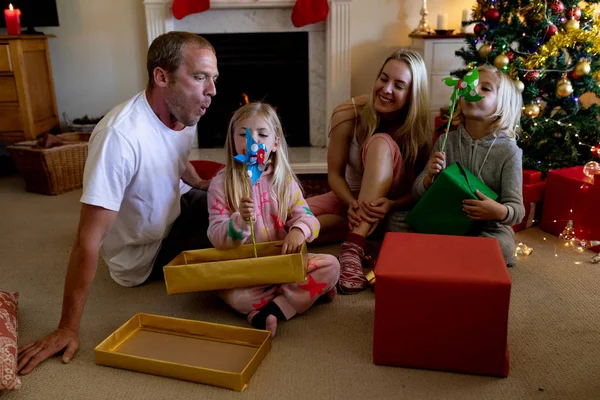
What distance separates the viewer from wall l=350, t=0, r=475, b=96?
3617 millimetres

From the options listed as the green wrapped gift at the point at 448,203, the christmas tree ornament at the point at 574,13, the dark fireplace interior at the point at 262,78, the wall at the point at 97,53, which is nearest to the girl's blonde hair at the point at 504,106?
the green wrapped gift at the point at 448,203

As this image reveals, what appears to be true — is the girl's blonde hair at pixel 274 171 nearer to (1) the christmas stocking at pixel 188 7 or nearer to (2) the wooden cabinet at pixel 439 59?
(2) the wooden cabinet at pixel 439 59

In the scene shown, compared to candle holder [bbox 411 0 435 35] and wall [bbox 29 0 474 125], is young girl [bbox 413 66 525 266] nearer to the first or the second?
candle holder [bbox 411 0 435 35]

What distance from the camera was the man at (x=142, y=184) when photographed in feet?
5.06

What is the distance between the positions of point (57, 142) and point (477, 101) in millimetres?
2365

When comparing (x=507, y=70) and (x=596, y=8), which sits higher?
(x=596, y=8)

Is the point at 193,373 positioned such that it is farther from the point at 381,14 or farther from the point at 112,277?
the point at 381,14

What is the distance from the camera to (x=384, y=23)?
365 centimetres

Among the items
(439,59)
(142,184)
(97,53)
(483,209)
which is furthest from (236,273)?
(97,53)

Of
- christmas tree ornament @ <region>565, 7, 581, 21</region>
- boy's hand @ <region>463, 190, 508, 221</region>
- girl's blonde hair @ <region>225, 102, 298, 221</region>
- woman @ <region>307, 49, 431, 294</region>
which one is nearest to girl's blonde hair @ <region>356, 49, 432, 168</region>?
woman @ <region>307, 49, 431, 294</region>

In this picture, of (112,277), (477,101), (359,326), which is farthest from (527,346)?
(112,277)

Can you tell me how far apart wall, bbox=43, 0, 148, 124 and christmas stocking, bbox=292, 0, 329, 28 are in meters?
1.04

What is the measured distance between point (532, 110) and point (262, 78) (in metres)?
1.91

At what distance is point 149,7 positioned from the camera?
3490 millimetres
